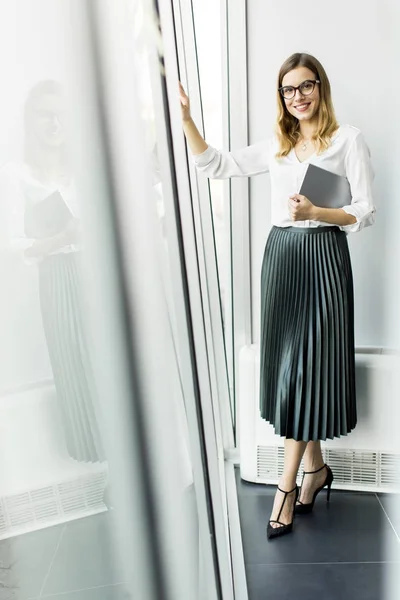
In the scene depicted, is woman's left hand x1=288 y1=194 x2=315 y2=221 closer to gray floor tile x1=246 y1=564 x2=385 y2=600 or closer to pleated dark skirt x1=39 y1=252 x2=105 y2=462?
gray floor tile x1=246 y1=564 x2=385 y2=600

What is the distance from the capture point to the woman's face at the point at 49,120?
0.22 metres

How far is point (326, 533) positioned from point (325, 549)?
3.4 inches

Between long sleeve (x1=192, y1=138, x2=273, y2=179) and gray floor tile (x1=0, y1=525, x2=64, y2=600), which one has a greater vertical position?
gray floor tile (x1=0, y1=525, x2=64, y2=600)

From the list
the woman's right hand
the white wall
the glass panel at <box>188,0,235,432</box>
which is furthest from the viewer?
the white wall

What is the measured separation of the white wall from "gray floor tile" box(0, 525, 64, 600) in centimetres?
167

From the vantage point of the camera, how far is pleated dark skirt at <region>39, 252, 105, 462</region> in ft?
0.75

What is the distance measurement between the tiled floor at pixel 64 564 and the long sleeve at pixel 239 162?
5.20ft

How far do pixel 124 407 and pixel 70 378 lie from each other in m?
0.05

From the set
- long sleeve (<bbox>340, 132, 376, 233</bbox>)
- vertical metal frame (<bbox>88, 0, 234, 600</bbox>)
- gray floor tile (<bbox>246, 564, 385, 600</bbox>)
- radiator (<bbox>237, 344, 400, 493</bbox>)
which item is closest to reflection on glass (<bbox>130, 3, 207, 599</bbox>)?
vertical metal frame (<bbox>88, 0, 234, 600</bbox>)

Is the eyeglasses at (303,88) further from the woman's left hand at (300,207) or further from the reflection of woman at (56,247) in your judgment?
the reflection of woman at (56,247)

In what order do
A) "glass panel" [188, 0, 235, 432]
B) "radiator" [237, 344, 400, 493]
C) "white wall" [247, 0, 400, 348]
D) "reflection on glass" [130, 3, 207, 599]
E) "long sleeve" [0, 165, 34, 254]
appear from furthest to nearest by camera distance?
"radiator" [237, 344, 400, 493] → "white wall" [247, 0, 400, 348] → "glass panel" [188, 0, 235, 432] → "reflection on glass" [130, 3, 207, 599] → "long sleeve" [0, 165, 34, 254]

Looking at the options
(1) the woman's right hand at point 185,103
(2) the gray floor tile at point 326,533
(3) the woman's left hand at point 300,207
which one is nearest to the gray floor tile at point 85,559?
(1) the woman's right hand at point 185,103

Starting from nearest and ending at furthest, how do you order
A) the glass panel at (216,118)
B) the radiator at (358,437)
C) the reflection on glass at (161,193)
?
the reflection on glass at (161,193)
the glass panel at (216,118)
the radiator at (358,437)

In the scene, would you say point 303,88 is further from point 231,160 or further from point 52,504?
point 52,504
